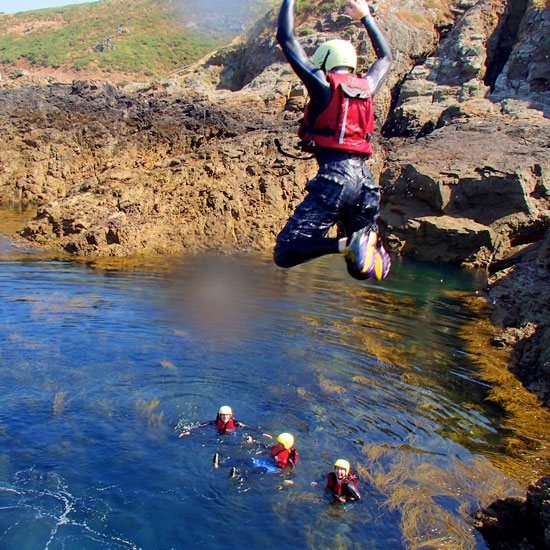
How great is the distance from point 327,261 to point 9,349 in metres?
12.3

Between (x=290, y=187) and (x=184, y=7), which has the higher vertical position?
(x=184, y=7)

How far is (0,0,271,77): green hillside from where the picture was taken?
5834 cm

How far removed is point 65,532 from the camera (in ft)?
18.5

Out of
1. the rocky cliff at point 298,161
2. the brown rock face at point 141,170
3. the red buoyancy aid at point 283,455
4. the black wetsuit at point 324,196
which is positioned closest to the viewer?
the black wetsuit at point 324,196

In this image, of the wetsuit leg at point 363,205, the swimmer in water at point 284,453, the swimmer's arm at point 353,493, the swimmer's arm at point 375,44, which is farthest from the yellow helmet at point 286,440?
the swimmer's arm at point 375,44

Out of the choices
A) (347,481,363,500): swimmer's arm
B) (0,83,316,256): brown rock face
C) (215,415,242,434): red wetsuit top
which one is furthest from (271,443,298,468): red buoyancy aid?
(0,83,316,256): brown rock face

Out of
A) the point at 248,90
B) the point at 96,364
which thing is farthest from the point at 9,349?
the point at 248,90

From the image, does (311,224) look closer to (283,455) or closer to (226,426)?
(283,455)

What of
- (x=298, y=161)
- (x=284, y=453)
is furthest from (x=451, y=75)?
(x=284, y=453)

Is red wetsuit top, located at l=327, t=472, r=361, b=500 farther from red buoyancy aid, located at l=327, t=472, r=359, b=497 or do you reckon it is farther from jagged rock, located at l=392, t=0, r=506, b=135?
jagged rock, located at l=392, t=0, r=506, b=135

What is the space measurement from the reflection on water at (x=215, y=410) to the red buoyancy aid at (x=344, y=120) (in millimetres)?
3870

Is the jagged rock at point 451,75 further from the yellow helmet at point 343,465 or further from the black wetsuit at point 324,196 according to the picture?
the black wetsuit at point 324,196

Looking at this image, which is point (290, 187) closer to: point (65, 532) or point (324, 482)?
point (324, 482)

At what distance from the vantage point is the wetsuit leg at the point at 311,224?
14.4ft
